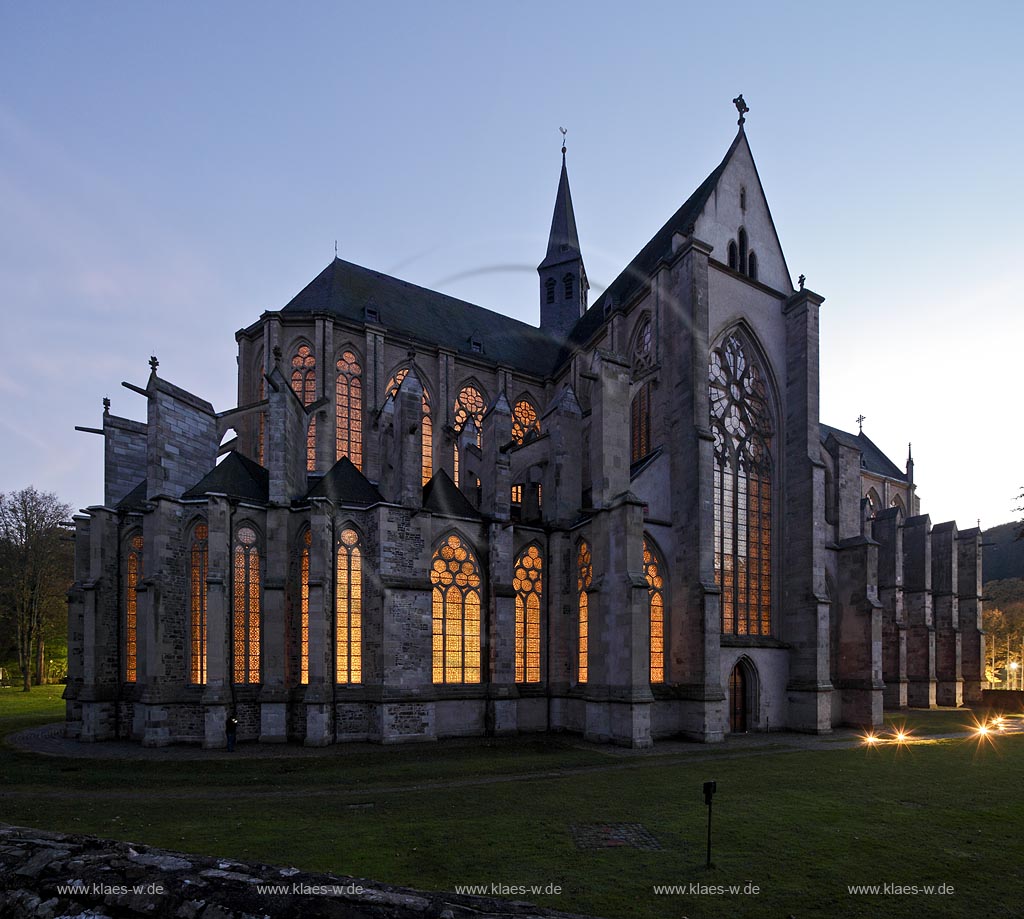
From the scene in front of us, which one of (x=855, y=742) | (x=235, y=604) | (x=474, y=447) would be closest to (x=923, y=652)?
(x=855, y=742)

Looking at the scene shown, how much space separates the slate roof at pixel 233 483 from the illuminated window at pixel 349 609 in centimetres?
342

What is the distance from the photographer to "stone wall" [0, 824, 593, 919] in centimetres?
344

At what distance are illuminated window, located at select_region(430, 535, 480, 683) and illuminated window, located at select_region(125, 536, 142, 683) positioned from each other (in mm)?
10400

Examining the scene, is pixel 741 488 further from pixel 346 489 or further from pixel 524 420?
pixel 346 489

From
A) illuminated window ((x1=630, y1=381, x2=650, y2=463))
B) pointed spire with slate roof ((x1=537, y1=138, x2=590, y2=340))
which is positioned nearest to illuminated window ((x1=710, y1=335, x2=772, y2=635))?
illuminated window ((x1=630, y1=381, x2=650, y2=463))

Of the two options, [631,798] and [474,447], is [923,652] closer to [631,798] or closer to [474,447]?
[474,447]

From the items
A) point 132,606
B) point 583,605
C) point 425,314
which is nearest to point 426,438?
point 425,314

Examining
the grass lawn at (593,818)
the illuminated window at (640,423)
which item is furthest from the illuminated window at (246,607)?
the illuminated window at (640,423)

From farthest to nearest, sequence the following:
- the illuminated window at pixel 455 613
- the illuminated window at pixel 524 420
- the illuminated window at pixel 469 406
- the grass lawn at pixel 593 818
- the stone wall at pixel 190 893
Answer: the illuminated window at pixel 524 420, the illuminated window at pixel 469 406, the illuminated window at pixel 455 613, the grass lawn at pixel 593 818, the stone wall at pixel 190 893

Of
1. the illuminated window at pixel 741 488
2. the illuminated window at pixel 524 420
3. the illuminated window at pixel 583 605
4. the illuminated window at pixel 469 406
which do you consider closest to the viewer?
the illuminated window at pixel 583 605

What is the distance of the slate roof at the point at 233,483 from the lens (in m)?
22.6

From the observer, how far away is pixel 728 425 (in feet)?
89.7

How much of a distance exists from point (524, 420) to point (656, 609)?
14761 mm

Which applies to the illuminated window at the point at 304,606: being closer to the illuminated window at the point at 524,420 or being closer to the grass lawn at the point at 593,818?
the grass lawn at the point at 593,818
